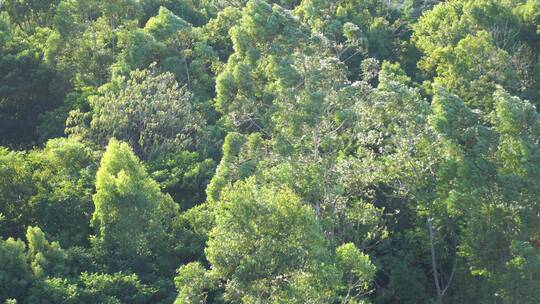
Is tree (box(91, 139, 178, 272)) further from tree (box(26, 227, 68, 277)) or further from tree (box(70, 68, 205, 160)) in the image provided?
tree (box(70, 68, 205, 160))

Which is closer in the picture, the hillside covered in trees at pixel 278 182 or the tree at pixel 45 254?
the hillside covered in trees at pixel 278 182

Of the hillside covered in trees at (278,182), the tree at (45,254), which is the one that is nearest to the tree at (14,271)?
the hillside covered in trees at (278,182)

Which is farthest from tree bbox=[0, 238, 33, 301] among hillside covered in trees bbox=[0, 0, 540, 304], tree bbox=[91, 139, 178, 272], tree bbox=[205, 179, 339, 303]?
tree bbox=[205, 179, 339, 303]

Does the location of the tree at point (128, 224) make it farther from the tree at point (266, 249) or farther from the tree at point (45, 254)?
the tree at point (266, 249)

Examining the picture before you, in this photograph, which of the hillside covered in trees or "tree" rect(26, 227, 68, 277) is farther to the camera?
"tree" rect(26, 227, 68, 277)

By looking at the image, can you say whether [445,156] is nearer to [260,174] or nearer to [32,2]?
[260,174]

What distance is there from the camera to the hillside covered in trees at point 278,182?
2697 centimetres

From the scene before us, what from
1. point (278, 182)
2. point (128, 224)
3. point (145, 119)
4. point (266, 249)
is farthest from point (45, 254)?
point (145, 119)

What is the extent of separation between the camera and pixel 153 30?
49.2 metres

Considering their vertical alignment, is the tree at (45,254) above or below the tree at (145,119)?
below

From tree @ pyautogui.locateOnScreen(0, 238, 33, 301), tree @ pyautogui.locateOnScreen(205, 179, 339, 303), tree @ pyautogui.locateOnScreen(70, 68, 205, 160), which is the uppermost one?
tree @ pyautogui.locateOnScreen(70, 68, 205, 160)

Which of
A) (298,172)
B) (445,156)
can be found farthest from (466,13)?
(298,172)

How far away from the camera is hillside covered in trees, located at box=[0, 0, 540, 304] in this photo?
27.0m

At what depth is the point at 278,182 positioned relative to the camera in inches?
1193
